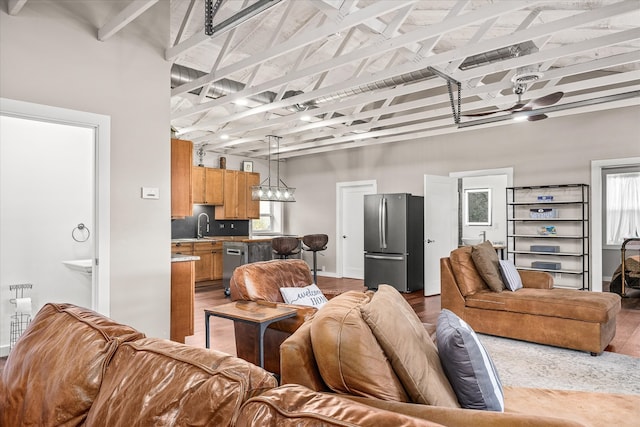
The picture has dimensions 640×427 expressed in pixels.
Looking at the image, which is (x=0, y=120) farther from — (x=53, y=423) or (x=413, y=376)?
(x=413, y=376)

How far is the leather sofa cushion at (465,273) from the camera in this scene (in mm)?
4516

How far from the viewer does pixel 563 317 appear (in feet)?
12.9

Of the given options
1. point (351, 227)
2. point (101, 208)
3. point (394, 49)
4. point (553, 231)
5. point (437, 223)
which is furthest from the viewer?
point (351, 227)

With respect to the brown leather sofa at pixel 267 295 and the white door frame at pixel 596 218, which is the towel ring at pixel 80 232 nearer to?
the brown leather sofa at pixel 267 295

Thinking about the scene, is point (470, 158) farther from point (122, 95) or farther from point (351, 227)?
point (122, 95)

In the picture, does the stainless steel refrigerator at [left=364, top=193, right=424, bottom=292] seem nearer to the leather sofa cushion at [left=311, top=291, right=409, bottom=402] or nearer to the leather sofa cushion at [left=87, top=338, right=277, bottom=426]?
the leather sofa cushion at [left=311, top=291, right=409, bottom=402]

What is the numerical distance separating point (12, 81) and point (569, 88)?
5512 millimetres

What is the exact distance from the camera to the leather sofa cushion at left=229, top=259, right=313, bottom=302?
3.24 m

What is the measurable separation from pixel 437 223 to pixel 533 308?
10.5 feet

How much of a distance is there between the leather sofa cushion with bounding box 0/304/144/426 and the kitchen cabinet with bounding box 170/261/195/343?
8.24ft

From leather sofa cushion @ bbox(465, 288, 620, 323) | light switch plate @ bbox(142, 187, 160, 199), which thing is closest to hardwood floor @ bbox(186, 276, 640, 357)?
leather sofa cushion @ bbox(465, 288, 620, 323)

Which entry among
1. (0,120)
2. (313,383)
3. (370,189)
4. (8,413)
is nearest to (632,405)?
(313,383)

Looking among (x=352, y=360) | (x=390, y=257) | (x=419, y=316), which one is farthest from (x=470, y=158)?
(x=352, y=360)

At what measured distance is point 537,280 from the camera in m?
4.71
